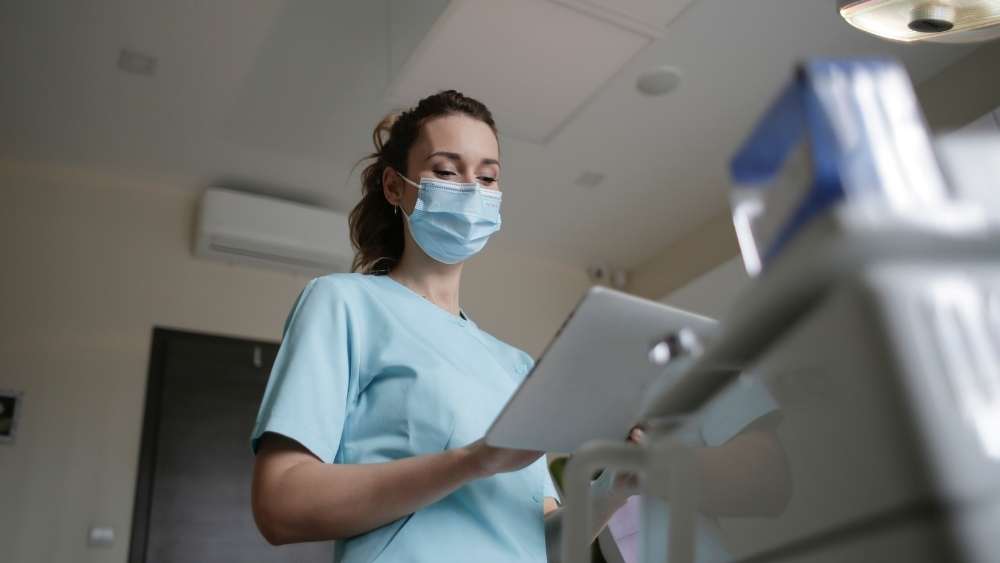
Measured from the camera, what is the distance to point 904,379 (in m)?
0.40

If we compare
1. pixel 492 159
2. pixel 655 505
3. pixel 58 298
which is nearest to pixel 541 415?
pixel 655 505

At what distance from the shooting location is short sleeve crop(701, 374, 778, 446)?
0.55 metres

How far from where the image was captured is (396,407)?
1.13 m

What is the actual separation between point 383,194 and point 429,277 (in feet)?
0.83

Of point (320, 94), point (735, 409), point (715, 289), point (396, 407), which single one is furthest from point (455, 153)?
point (715, 289)

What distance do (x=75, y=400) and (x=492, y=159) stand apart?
8.57 feet

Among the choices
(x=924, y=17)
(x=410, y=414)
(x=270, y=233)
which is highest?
(x=270, y=233)

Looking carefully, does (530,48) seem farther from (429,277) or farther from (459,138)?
(429,277)

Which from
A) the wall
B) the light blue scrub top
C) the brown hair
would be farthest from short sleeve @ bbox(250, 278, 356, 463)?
the wall

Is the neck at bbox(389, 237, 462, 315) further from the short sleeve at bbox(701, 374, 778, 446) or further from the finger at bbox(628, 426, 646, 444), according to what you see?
the short sleeve at bbox(701, 374, 778, 446)

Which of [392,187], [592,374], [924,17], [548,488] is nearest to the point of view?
[592,374]

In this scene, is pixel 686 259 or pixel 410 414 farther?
pixel 686 259

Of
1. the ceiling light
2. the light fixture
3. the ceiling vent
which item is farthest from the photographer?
the ceiling light

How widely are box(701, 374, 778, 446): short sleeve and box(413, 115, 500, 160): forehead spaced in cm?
92
